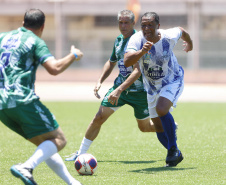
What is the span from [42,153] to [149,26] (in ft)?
7.93

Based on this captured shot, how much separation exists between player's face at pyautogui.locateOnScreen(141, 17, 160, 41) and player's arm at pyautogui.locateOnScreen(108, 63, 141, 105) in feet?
1.69

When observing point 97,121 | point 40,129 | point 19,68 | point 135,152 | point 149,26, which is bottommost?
point 135,152

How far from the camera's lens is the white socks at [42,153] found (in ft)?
17.3

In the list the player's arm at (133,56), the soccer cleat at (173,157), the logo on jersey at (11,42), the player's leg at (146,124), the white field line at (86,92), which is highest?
the logo on jersey at (11,42)

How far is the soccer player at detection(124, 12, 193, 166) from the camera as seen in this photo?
689cm

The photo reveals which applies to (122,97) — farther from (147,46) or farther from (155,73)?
(147,46)

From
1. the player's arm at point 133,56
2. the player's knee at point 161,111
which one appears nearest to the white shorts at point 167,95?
the player's knee at point 161,111

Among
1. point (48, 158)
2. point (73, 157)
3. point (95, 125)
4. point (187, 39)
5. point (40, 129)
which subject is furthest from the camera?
point (73, 157)

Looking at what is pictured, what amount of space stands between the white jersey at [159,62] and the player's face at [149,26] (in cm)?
16

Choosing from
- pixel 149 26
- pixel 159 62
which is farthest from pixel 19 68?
pixel 159 62

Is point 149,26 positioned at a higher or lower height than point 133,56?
higher

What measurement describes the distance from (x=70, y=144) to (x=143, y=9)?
22084mm

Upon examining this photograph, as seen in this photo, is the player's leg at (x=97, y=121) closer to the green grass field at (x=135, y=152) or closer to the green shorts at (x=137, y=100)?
the green shorts at (x=137, y=100)

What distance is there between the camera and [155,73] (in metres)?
7.20
